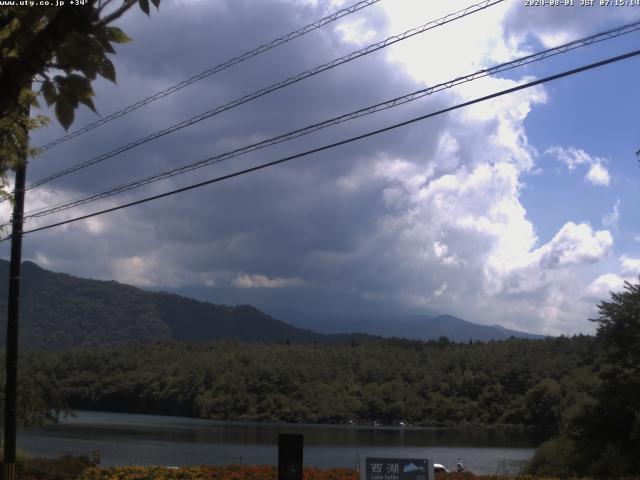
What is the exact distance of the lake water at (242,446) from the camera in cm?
4916

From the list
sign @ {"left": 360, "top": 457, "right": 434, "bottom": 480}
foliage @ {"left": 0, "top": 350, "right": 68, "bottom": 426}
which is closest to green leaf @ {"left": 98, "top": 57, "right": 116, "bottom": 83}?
A: sign @ {"left": 360, "top": 457, "right": 434, "bottom": 480}

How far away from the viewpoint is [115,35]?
437 centimetres

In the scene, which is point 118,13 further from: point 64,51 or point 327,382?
point 327,382

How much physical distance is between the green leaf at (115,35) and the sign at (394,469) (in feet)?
37.3

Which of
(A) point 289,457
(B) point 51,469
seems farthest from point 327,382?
(A) point 289,457

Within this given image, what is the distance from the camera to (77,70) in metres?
4.34

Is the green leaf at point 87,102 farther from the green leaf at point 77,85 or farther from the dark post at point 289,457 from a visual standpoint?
the dark post at point 289,457

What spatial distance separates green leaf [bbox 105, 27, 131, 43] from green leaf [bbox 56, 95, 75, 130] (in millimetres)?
408

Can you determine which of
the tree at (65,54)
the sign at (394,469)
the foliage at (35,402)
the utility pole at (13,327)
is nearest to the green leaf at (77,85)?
the tree at (65,54)

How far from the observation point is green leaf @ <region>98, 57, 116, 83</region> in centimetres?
432

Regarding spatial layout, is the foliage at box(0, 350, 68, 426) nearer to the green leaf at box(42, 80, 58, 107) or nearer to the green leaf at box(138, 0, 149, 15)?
the green leaf at box(42, 80, 58, 107)

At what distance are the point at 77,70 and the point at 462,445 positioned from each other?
251 ft

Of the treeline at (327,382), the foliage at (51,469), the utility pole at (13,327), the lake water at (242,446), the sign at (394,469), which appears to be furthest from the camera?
the treeline at (327,382)

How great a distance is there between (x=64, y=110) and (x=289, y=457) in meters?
10.6
